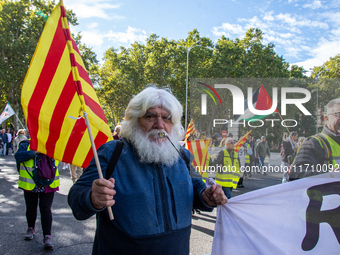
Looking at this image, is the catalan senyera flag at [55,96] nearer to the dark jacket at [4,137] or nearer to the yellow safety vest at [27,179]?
the yellow safety vest at [27,179]

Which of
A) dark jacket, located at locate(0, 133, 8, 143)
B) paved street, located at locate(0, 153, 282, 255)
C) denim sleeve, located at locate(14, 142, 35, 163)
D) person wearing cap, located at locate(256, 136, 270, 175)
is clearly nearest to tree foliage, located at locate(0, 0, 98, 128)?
dark jacket, located at locate(0, 133, 8, 143)

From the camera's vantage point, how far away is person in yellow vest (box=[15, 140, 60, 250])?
3.80 meters

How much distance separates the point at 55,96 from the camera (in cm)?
218

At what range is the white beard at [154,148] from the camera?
1717mm

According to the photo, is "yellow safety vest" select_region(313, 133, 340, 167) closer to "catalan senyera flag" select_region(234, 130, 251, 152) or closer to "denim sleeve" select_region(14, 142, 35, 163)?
"catalan senyera flag" select_region(234, 130, 251, 152)

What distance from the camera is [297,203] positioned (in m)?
2.06

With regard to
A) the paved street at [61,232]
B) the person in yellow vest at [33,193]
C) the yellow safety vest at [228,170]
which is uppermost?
the yellow safety vest at [228,170]

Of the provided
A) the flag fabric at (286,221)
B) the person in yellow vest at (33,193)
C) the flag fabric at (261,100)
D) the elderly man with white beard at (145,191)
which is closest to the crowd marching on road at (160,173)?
the elderly man with white beard at (145,191)

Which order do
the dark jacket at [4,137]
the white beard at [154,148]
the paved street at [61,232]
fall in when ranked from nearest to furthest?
the white beard at [154,148]
the paved street at [61,232]
the dark jacket at [4,137]

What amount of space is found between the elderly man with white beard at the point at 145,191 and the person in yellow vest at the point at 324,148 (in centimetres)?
69

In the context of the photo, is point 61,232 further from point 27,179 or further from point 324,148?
point 324,148

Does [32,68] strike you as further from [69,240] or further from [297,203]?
[69,240]

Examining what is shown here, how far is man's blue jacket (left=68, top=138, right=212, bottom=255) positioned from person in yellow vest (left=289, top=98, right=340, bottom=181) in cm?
90

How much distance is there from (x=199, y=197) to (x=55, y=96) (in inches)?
54.0
